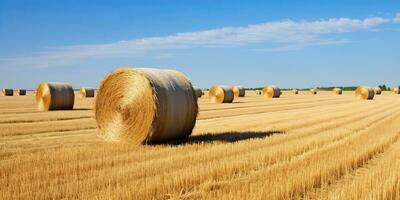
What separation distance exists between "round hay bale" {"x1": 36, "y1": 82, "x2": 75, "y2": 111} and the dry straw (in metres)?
11.6

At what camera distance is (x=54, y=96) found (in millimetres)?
25531

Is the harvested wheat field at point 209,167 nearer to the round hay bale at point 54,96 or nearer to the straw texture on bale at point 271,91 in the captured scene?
the round hay bale at point 54,96

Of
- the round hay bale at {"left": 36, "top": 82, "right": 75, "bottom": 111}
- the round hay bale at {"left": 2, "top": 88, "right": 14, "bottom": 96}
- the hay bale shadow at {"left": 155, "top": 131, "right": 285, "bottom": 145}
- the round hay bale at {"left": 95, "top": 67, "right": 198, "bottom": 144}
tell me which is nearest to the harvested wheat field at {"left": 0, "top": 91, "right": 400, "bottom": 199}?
the hay bale shadow at {"left": 155, "top": 131, "right": 285, "bottom": 145}

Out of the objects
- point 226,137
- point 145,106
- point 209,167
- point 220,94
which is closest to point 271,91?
point 220,94

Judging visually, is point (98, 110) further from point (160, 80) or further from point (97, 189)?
point (97, 189)

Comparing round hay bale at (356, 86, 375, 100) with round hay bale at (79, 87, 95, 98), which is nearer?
round hay bale at (356, 86, 375, 100)

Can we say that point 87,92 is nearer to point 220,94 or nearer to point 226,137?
point 220,94

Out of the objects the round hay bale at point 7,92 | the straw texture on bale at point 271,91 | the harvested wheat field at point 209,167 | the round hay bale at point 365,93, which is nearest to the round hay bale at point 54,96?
the harvested wheat field at point 209,167

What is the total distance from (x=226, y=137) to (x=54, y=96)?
1516cm

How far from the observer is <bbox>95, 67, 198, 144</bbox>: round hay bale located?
11414 mm

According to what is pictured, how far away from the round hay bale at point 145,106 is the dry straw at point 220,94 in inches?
877

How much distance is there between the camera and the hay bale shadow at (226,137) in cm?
1157

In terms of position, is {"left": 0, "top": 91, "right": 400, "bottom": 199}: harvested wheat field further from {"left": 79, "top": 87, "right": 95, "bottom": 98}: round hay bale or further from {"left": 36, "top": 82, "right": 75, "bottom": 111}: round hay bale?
{"left": 79, "top": 87, "right": 95, "bottom": 98}: round hay bale

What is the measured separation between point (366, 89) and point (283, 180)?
133 ft
